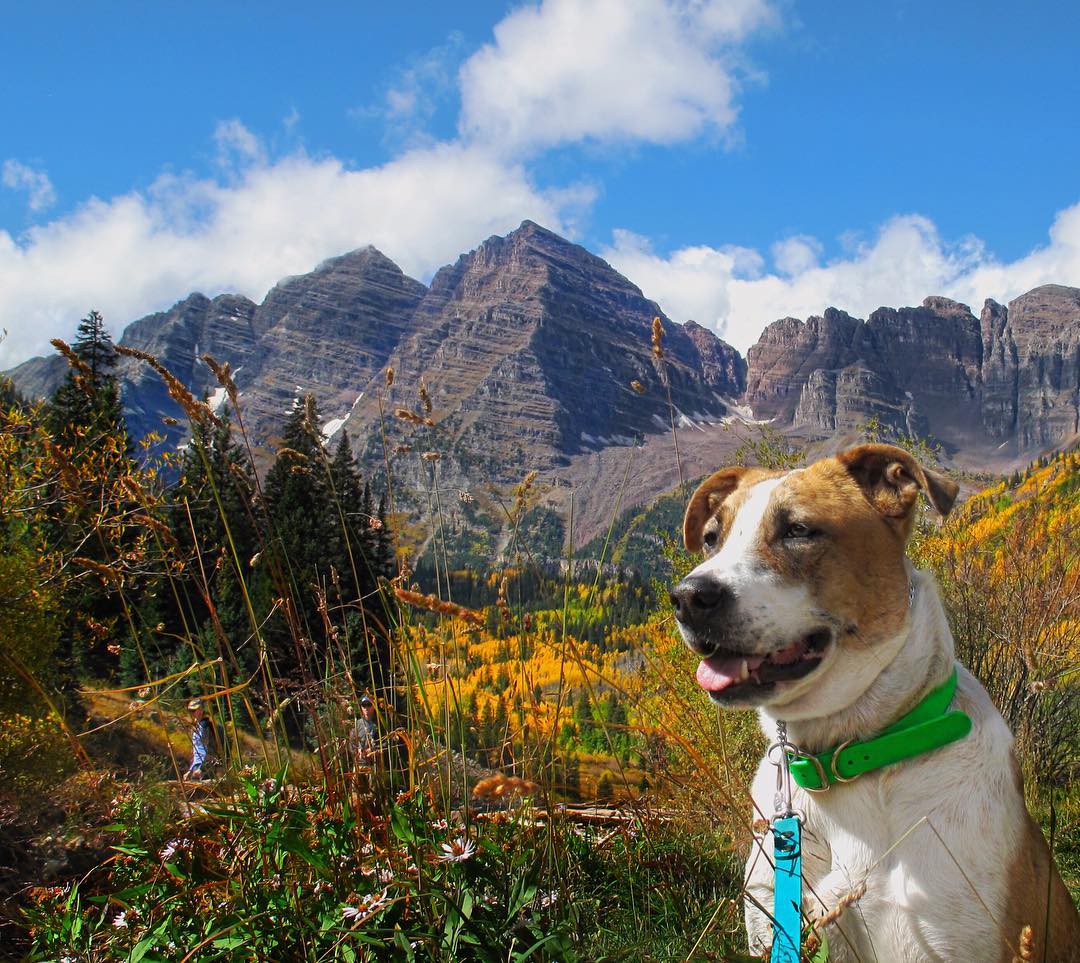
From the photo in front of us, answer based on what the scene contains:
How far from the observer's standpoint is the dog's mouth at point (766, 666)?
2.44 meters

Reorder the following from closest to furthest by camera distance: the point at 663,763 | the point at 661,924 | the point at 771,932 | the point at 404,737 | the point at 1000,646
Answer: the point at 771,932 < the point at 404,737 < the point at 661,924 < the point at 663,763 < the point at 1000,646

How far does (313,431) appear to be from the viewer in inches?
112

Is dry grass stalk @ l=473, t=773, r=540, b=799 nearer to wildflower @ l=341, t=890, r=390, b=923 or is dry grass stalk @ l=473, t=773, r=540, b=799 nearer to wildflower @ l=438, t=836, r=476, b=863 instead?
wildflower @ l=438, t=836, r=476, b=863

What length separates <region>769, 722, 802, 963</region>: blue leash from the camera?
2180mm

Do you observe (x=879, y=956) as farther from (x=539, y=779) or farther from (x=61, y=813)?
(x=61, y=813)

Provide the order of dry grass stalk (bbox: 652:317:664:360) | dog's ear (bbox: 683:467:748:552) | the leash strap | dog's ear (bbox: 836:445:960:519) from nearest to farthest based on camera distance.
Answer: the leash strap, dog's ear (bbox: 836:445:960:519), dry grass stalk (bbox: 652:317:664:360), dog's ear (bbox: 683:467:748:552)

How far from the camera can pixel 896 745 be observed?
2.38 metres

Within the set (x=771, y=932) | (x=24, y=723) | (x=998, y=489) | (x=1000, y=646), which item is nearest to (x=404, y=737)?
(x=771, y=932)

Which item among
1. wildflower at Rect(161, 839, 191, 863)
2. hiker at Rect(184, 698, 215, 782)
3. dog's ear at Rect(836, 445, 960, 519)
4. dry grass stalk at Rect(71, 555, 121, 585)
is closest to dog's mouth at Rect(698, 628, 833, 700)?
dog's ear at Rect(836, 445, 960, 519)

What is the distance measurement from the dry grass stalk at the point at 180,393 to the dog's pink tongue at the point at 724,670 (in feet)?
5.91

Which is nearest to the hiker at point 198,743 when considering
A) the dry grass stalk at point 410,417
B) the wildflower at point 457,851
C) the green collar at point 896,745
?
the wildflower at point 457,851

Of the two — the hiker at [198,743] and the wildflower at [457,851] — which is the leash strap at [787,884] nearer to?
the wildflower at [457,851]

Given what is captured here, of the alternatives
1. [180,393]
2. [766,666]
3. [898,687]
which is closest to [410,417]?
[180,393]

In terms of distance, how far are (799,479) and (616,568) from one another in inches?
44.3
